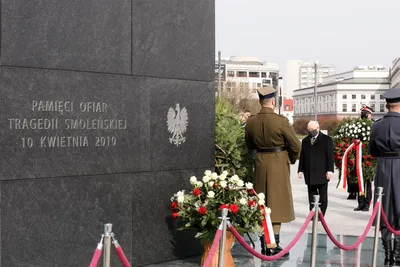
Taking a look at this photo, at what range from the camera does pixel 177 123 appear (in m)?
8.75

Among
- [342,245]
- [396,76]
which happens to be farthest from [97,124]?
[396,76]

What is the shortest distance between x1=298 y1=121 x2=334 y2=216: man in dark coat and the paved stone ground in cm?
58

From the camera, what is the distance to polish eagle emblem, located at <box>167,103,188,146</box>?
8.66 m

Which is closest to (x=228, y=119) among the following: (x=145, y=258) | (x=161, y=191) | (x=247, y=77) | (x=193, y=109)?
(x=193, y=109)

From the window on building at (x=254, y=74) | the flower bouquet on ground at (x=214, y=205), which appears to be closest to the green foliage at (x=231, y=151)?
the flower bouquet on ground at (x=214, y=205)

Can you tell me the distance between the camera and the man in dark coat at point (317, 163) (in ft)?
40.1

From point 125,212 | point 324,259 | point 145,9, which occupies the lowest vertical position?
point 324,259

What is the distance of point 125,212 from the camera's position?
8102 mm

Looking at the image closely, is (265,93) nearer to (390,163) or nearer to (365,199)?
(390,163)

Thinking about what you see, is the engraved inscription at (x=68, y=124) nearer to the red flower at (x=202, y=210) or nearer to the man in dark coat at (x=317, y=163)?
the red flower at (x=202, y=210)

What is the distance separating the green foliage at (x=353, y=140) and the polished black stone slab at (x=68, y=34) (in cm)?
863

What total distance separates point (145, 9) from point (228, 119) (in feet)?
7.12

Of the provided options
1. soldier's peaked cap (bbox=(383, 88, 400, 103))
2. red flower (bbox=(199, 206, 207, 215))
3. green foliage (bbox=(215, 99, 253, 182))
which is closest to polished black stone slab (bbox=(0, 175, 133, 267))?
red flower (bbox=(199, 206, 207, 215))

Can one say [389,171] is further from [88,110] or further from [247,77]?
[247,77]
